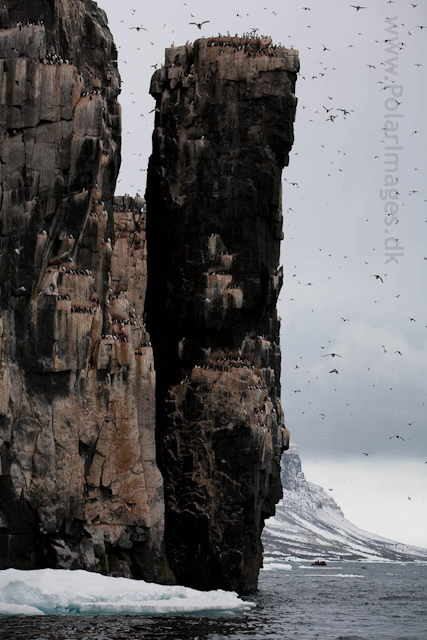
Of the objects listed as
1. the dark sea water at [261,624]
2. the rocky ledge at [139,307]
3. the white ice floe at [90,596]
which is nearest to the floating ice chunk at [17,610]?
the white ice floe at [90,596]

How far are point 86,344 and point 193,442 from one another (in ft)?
57.6

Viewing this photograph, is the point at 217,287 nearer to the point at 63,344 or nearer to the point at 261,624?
the point at 63,344

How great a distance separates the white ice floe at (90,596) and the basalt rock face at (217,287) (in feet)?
50.8

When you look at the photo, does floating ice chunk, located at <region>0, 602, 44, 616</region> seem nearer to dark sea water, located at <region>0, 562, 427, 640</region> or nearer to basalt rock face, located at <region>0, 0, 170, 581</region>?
dark sea water, located at <region>0, 562, 427, 640</region>

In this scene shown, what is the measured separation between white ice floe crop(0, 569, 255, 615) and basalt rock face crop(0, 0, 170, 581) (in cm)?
330

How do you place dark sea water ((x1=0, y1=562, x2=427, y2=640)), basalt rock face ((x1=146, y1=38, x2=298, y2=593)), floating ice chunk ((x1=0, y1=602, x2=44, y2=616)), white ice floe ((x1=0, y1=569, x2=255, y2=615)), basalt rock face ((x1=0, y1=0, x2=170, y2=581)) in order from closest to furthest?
dark sea water ((x1=0, y1=562, x2=427, y2=640)) < floating ice chunk ((x1=0, y1=602, x2=44, y2=616)) < white ice floe ((x1=0, y1=569, x2=255, y2=615)) < basalt rock face ((x1=0, y1=0, x2=170, y2=581)) < basalt rock face ((x1=146, y1=38, x2=298, y2=593))

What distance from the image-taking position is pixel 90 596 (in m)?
67.4

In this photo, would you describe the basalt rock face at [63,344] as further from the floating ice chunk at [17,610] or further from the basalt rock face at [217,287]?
the basalt rock face at [217,287]

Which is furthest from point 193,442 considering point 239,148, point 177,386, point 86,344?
point 239,148

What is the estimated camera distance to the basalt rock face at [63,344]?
239ft

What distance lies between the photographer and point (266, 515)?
10000 cm

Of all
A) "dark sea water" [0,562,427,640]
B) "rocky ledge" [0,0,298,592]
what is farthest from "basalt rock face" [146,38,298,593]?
"dark sea water" [0,562,427,640]

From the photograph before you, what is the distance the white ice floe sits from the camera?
216 ft

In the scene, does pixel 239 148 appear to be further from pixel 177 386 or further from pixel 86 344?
pixel 86 344
